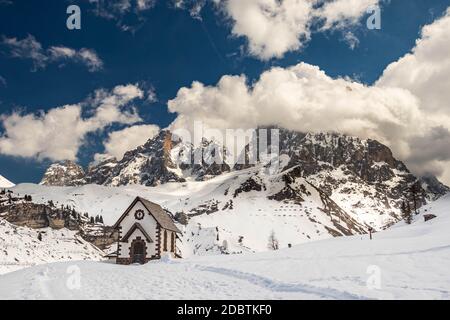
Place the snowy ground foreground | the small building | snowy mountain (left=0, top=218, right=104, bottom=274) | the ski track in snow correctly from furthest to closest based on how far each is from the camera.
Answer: snowy mountain (left=0, top=218, right=104, bottom=274), the small building, the snowy ground foreground, the ski track in snow

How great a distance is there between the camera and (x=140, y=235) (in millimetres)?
53125

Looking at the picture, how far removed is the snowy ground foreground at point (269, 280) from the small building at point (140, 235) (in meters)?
19.7

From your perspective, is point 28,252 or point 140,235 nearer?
point 140,235

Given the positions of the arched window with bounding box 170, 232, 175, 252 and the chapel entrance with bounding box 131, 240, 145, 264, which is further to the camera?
the arched window with bounding box 170, 232, 175, 252

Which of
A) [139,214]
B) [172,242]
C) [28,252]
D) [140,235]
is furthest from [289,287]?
[28,252]

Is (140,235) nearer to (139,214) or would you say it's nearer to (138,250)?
(138,250)

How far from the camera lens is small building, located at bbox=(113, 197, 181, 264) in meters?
52.6

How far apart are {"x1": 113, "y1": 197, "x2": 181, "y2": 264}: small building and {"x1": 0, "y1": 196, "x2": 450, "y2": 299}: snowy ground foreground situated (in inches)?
775

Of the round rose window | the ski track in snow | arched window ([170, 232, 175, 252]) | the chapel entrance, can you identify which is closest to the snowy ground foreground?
the ski track in snow

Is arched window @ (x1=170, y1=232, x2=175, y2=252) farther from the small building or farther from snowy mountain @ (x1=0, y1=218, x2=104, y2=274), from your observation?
snowy mountain @ (x1=0, y1=218, x2=104, y2=274)

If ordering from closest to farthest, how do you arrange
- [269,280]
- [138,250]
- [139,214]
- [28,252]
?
[269,280]
[138,250]
[139,214]
[28,252]

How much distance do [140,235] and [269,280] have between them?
1273 inches
